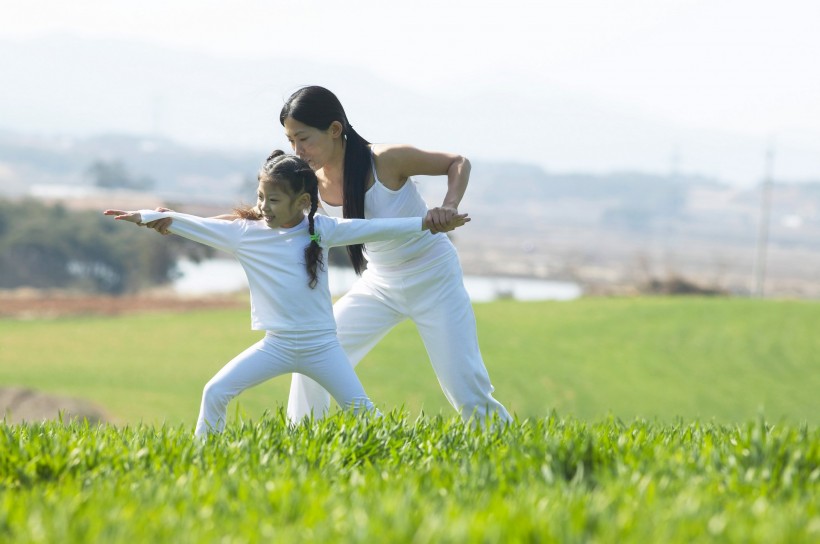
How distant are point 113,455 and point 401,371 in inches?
867

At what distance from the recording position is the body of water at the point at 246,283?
5081 centimetres

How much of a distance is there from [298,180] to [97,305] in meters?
33.8

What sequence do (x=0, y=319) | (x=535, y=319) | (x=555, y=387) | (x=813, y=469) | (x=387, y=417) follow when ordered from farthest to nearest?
(x=0, y=319), (x=535, y=319), (x=555, y=387), (x=387, y=417), (x=813, y=469)

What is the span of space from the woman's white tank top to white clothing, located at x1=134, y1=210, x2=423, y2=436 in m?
0.36

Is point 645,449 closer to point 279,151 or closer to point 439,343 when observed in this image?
point 439,343

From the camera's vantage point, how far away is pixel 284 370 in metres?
5.82

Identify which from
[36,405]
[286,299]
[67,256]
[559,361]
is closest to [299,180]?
[286,299]

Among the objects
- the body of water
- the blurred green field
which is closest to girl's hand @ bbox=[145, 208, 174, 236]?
the blurred green field

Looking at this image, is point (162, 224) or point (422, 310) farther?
point (422, 310)

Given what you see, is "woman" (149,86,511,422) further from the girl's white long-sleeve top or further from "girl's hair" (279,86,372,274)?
the girl's white long-sleeve top

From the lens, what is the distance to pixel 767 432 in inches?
201

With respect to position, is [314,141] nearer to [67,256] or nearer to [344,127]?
[344,127]

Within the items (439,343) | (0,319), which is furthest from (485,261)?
(439,343)

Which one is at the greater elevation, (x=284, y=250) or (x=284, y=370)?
(x=284, y=250)
